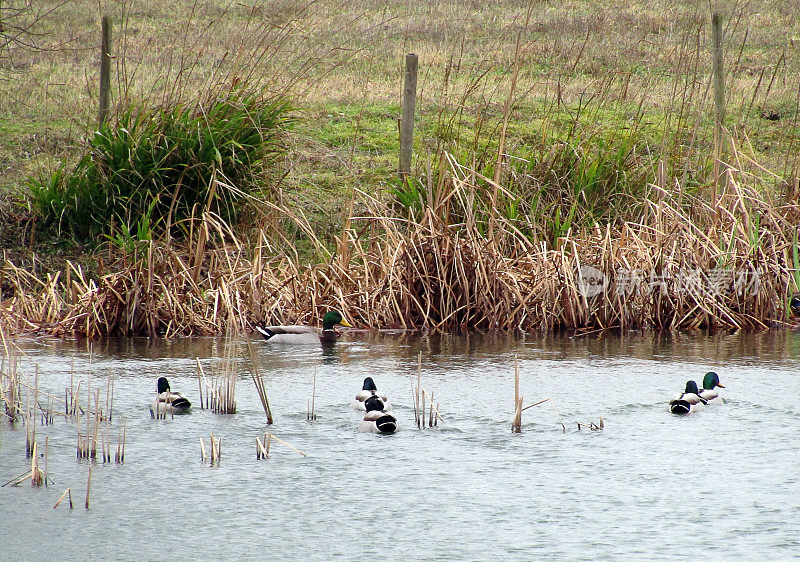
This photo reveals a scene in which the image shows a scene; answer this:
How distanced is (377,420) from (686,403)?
185 cm

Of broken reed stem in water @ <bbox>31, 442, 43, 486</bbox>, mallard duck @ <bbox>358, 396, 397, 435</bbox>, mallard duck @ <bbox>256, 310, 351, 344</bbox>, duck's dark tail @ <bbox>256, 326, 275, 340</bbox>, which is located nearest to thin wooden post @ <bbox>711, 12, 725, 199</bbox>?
mallard duck @ <bbox>256, 310, 351, 344</bbox>

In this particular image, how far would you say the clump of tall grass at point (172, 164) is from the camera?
9891mm

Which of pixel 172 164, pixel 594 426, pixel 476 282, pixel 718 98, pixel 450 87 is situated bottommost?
pixel 594 426

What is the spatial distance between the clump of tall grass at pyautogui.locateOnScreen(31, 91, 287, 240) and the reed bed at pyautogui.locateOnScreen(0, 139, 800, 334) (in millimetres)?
707

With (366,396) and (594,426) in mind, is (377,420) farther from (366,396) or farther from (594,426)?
(594,426)

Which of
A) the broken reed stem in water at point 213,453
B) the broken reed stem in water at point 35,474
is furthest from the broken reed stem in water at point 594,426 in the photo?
the broken reed stem in water at point 35,474

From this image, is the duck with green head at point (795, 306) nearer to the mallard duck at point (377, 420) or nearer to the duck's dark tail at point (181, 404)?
the mallard duck at point (377, 420)

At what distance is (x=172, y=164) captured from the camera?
10.0m

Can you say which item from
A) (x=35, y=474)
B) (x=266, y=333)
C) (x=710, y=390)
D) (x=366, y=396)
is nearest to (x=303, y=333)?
(x=266, y=333)

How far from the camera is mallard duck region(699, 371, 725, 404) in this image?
6258 mm

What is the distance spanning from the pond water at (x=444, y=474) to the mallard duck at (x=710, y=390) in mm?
86

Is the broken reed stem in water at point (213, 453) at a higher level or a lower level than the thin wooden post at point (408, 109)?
lower

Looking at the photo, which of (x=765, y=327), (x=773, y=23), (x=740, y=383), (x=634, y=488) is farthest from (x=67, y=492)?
(x=773, y=23)

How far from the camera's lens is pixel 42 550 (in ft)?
12.9
